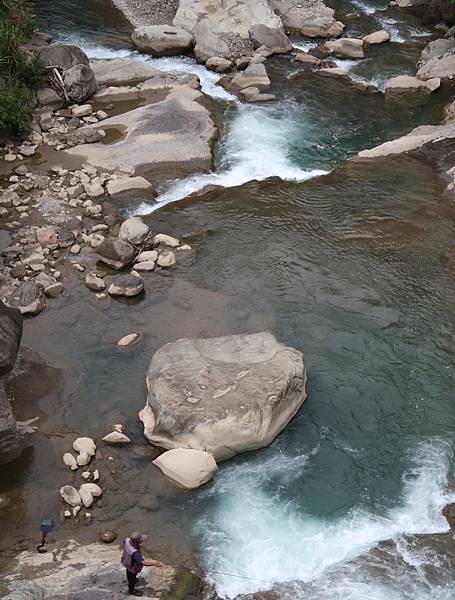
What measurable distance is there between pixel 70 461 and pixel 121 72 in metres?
18.5

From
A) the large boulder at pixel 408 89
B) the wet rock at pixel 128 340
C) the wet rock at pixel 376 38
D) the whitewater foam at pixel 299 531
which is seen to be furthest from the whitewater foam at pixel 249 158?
the whitewater foam at pixel 299 531

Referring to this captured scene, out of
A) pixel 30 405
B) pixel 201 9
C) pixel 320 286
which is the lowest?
pixel 30 405

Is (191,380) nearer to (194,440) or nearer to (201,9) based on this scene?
(194,440)

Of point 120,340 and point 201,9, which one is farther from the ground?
point 201,9

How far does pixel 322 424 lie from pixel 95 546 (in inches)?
202

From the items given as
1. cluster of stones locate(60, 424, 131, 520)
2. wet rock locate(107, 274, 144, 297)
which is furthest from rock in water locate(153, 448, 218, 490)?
wet rock locate(107, 274, 144, 297)

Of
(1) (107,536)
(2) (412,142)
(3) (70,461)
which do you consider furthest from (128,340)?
(2) (412,142)

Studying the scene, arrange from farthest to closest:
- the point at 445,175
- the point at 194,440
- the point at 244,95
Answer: the point at 244,95
the point at 445,175
the point at 194,440

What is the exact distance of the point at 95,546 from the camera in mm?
11586

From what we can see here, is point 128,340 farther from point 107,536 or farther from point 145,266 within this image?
point 107,536

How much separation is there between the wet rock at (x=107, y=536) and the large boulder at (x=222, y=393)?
209 centimetres

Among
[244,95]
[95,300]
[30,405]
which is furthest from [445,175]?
[30,405]

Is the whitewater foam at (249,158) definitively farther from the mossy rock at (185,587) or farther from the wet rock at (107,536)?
the mossy rock at (185,587)

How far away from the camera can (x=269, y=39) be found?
29.8m
